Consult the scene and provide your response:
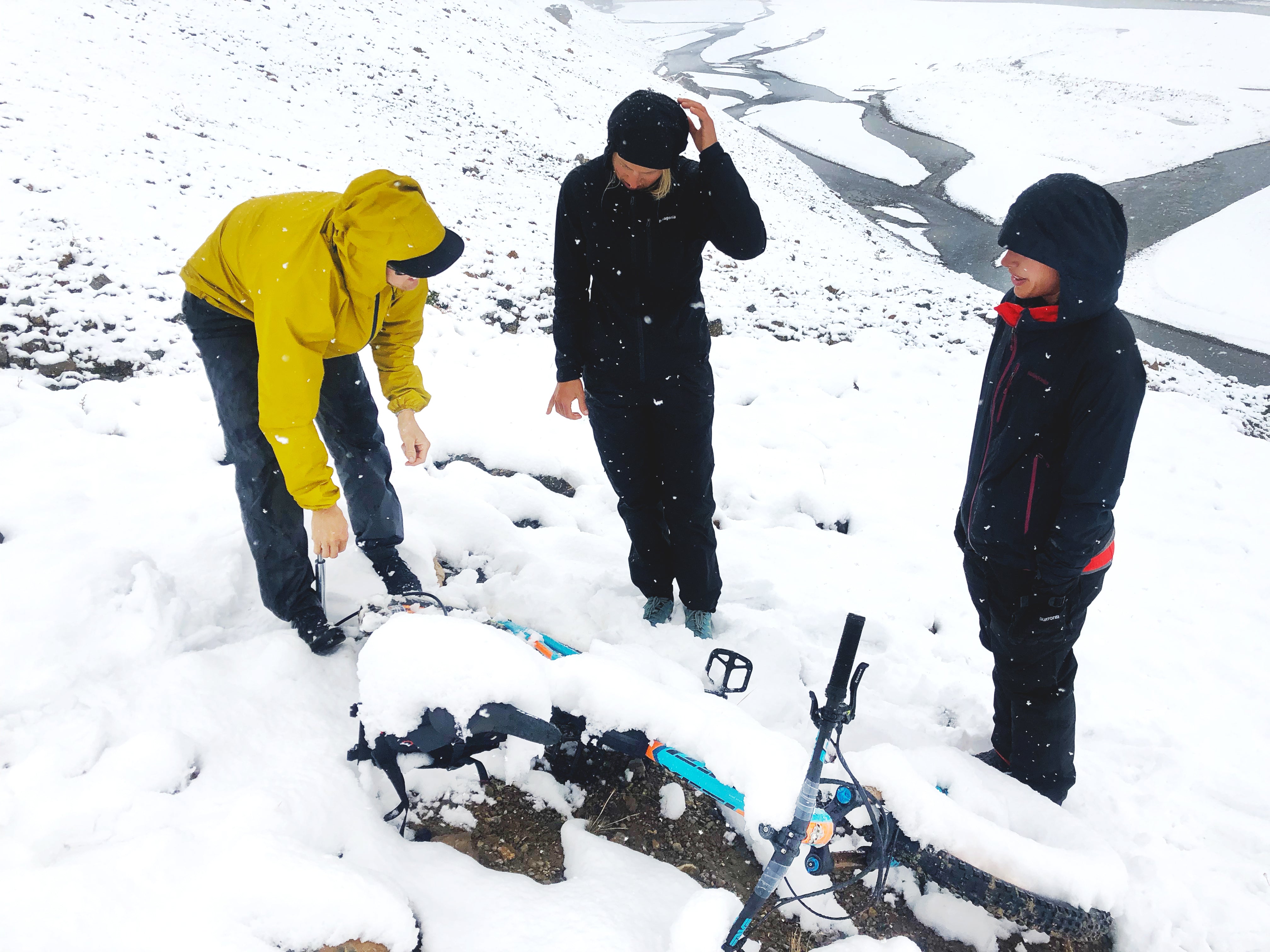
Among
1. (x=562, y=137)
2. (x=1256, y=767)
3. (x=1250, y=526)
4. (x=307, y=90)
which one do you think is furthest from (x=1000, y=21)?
(x=1256, y=767)

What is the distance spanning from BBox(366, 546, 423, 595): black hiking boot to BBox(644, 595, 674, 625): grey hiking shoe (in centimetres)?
111

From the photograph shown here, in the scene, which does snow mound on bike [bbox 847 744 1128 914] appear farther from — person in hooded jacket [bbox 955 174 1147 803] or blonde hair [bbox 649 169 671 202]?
blonde hair [bbox 649 169 671 202]

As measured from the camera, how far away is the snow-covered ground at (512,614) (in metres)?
1.89

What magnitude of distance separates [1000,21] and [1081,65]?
1223 cm

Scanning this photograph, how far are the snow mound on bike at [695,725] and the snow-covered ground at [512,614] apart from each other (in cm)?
3

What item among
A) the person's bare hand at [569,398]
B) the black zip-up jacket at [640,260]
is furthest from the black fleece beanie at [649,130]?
the person's bare hand at [569,398]

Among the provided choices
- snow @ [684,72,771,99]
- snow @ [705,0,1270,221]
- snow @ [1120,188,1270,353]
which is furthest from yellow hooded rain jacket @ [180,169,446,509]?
snow @ [684,72,771,99]

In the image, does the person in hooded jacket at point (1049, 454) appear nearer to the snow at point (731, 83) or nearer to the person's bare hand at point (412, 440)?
the person's bare hand at point (412, 440)

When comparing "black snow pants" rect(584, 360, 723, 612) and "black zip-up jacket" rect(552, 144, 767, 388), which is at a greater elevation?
"black zip-up jacket" rect(552, 144, 767, 388)

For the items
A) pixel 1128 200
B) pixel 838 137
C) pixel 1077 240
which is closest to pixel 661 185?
pixel 1077 240

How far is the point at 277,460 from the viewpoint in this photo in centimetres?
234

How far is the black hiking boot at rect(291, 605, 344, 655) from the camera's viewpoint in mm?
2711

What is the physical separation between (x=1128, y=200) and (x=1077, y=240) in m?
20.5

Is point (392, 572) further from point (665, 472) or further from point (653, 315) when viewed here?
point (653, 315)
